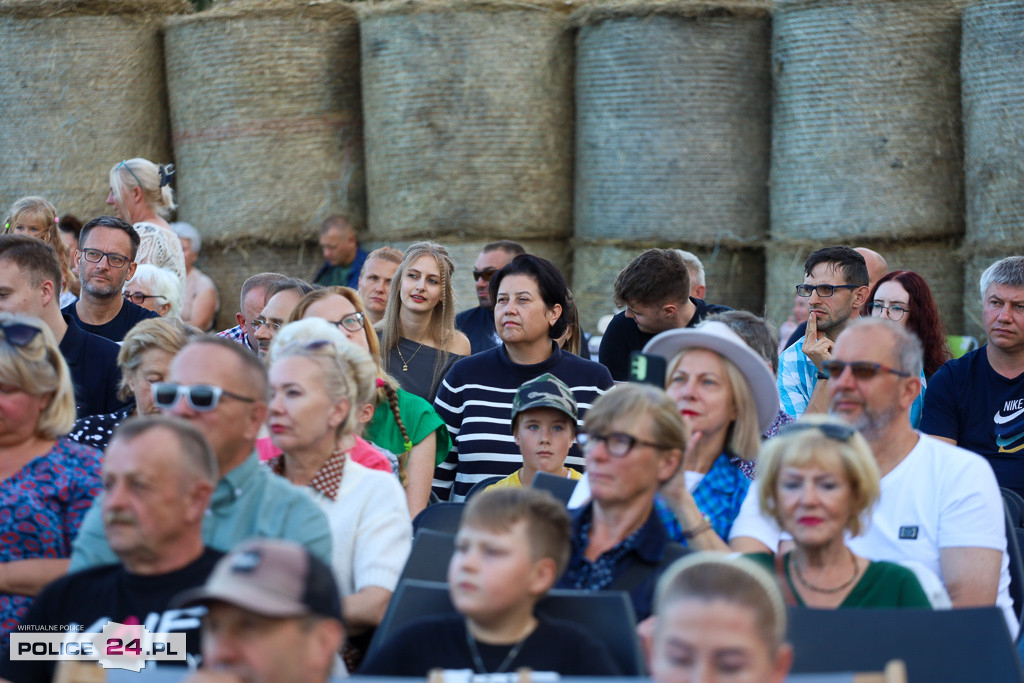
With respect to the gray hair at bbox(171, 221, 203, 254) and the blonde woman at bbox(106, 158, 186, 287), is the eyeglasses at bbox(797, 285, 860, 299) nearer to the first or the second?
the blonde woman at bbox(106, 158, 186, 287)

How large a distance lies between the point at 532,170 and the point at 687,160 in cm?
98

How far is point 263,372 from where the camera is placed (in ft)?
10.4

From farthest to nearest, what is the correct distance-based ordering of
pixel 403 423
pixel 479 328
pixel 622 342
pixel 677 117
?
pixel 677 117 < pixel 479 328 < pixel 622 342 < pixel 403 423

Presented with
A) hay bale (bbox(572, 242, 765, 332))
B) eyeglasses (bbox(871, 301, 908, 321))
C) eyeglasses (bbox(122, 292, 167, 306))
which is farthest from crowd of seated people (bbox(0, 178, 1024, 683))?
hay bale (bbox(572, 242, 765, 332))

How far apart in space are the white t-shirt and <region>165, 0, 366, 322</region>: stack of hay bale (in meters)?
5.27

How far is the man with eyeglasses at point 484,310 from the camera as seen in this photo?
6293 millimetres

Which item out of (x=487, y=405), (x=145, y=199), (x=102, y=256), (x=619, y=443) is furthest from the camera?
(x=145, y=199)

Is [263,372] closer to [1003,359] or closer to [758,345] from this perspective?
[758,345]

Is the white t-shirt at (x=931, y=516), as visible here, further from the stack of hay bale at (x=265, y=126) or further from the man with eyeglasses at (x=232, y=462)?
the stack of hay bale at (x=265, y=126)

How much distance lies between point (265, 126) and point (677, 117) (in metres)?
2.63

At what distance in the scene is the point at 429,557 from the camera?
3.08m

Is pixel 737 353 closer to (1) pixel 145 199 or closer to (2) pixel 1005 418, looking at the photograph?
(2) pixel 1005 418

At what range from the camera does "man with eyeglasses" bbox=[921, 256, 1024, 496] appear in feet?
16.0

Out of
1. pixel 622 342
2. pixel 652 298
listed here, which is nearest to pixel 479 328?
pixel 622 342
